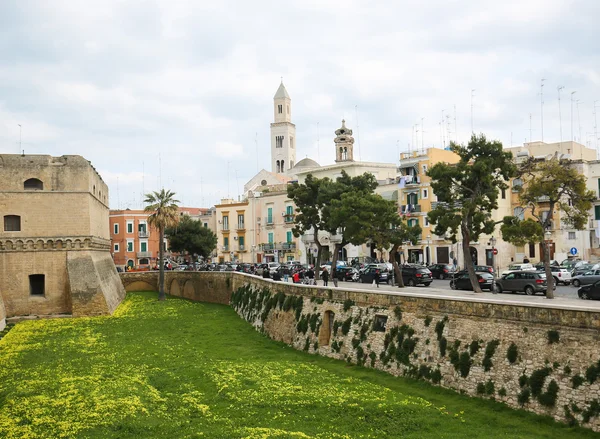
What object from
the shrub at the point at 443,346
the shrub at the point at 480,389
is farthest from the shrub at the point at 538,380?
the shrub at the point at 443,346

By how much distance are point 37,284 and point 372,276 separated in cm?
2329

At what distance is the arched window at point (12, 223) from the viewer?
133ft

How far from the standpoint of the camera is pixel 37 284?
41.4 metres

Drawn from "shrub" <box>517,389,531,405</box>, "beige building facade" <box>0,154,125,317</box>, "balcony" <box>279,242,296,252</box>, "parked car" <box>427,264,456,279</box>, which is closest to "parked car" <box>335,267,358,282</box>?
"parked car" <box>427,264,456,279</box>

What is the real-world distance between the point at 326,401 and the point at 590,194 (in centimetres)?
1894

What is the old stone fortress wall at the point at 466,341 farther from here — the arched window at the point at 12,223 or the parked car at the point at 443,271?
the arched window at the point at 12,223

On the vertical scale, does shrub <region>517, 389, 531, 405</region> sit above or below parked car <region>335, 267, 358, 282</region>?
below

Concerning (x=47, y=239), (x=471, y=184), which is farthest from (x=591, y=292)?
(x=47, y=239)

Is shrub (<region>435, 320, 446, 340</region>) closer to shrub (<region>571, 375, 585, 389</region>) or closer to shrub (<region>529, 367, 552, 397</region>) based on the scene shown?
shrub (<region>529, 367, 552, 397</region>)

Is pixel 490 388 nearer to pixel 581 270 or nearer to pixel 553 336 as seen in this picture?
pixel 553 336

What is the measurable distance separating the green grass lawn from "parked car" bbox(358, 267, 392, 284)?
15361 mm

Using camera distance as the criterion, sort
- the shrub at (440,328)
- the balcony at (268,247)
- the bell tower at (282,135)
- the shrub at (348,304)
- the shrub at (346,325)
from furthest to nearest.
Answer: the bell tower at (282,135)
the balcony at (268,247)
the shrub at (348,304)
the shrub at (346,325)
the shrub at (440,328)

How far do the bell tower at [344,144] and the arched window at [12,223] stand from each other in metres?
48.1

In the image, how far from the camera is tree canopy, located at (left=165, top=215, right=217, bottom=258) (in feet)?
254
